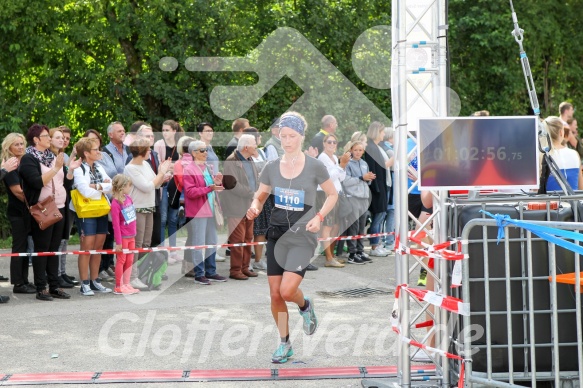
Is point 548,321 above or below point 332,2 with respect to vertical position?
below

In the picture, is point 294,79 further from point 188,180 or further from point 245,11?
point 188,180

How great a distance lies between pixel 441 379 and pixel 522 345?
32.8 inches

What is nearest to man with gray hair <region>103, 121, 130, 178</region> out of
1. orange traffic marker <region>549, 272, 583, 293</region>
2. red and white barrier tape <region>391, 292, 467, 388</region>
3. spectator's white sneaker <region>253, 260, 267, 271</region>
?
spectator's white sneaker <region>253, 260, 267, 271</region>

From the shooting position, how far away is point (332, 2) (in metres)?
21.5

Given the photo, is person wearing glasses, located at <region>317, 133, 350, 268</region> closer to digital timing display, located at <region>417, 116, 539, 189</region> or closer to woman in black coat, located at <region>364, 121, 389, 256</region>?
woman in black coat, located at <region>364, 121, 389, 256</region>

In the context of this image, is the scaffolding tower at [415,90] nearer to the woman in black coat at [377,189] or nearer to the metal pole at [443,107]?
the metal pole at [443,107]

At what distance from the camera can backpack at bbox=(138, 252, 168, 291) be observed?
1099 centimetres

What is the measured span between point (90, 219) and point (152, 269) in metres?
1.01

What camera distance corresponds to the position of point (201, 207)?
1141 cm

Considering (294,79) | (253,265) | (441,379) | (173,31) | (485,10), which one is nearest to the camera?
(441,379)

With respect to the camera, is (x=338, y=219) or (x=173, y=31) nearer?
(x=338, y=219)

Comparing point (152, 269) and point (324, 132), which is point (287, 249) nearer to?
point (152, 269)

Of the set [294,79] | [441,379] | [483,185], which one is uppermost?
[294,79]

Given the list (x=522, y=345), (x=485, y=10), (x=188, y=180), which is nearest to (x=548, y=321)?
(x=522, y=345)
